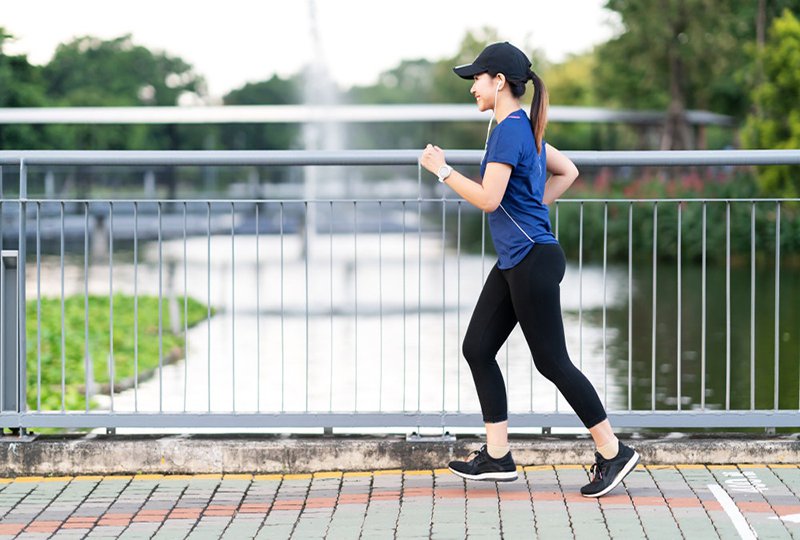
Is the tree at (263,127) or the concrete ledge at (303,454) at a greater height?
the tree at (263,127)

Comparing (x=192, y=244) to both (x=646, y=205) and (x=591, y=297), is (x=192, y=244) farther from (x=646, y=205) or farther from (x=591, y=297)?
(x=591, y=297)

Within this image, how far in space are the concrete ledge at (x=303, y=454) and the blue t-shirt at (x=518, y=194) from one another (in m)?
1.14

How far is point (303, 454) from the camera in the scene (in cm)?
701

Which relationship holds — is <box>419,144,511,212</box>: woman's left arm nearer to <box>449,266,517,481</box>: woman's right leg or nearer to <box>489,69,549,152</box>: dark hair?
<box>489,69,549,152</box>: dark hair

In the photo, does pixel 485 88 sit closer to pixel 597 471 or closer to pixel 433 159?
pixel 433 159

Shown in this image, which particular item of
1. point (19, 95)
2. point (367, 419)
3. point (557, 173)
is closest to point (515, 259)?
point (557, 173)

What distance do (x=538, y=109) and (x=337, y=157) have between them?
3.73 ft

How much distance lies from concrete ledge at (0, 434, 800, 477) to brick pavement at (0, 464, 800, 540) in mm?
55

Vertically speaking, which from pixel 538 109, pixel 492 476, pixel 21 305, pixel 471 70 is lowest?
pixel 492 476

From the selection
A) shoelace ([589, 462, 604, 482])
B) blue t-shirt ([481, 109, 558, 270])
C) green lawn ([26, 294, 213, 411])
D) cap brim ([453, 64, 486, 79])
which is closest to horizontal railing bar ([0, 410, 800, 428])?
shoelace ([589, 462, 604, 482])

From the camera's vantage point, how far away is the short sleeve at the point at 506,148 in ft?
19.9

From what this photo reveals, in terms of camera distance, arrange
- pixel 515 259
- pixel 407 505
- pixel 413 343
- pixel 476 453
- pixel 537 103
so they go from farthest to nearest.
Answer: pixel 413 343, pixel 476 453, pixel 407 505, pixel 515 259, pixel 537 103

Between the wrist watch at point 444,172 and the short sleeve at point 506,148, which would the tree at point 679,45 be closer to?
the short sleeve at point 506,148

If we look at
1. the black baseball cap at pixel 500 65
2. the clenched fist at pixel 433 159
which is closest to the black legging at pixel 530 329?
the clenched fist at pixel 433 159
